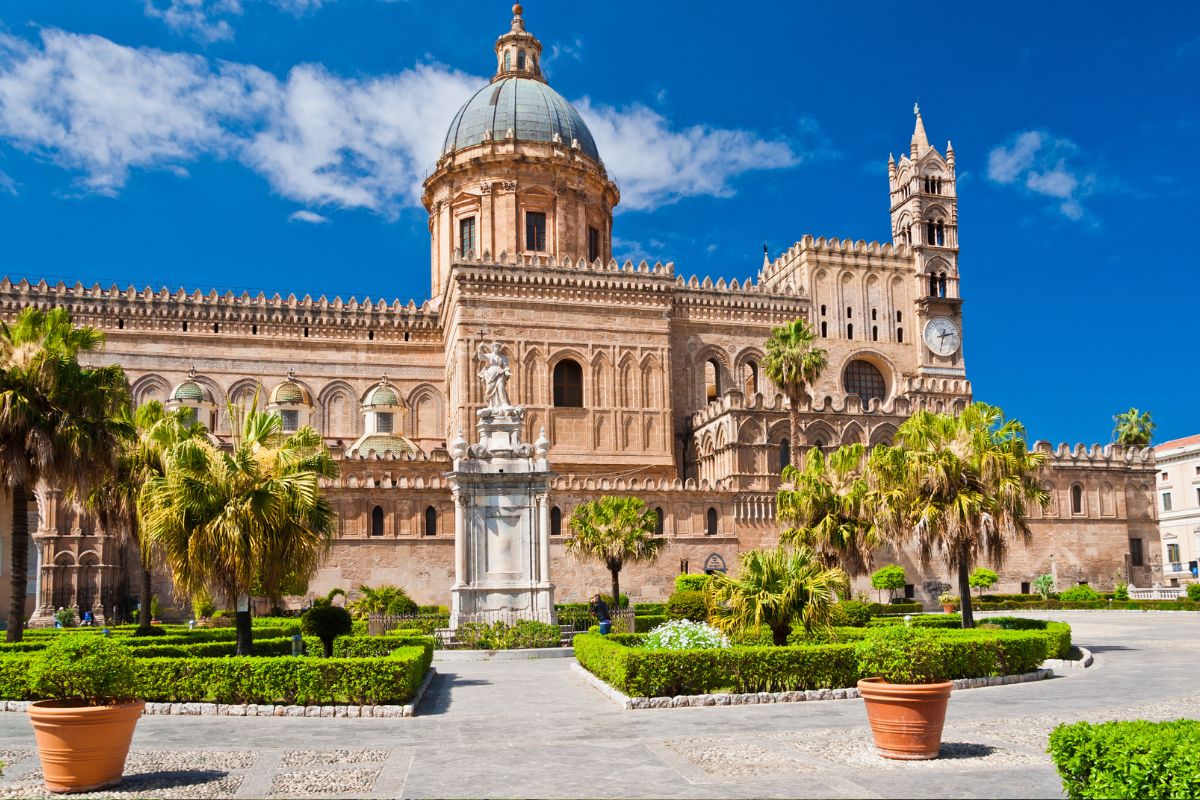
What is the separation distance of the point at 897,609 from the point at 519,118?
1255 inches

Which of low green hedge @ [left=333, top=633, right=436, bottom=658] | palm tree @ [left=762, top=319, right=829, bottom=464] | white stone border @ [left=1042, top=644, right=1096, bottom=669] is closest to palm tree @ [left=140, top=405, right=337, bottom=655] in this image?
low green hedge @ [left=333, top=633, right=436, bottom=658]

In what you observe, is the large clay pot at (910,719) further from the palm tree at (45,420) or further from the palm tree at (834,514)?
the palm tree at (834,514)

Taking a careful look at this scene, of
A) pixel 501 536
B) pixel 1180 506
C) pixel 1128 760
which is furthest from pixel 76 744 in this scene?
pixel 1180 506

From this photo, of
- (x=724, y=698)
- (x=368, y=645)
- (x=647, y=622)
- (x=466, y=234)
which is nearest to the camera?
(x=724, y=698)

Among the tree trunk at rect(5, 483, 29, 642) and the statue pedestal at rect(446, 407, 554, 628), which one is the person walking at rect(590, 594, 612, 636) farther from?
the tree trunk at rect(5, 483, 29, 642)

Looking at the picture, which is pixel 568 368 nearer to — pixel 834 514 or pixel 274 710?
pixel 834 514

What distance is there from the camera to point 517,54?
6097cm

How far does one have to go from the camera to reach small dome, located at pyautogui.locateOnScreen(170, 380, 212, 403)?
47250 mm

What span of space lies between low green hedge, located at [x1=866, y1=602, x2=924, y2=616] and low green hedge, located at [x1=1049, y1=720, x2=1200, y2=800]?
28.3m

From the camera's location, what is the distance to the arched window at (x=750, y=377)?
5456cm

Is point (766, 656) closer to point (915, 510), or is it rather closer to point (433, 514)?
point (915, 510)

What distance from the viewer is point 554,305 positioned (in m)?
50.2

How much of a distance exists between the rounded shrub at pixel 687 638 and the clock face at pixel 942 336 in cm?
4237

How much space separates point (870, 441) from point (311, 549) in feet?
115
